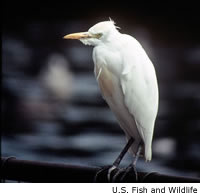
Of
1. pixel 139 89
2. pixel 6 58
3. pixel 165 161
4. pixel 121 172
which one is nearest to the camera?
pixel 121 172

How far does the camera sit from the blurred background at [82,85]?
2.35 meters

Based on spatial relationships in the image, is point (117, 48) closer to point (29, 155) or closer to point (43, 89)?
point (43, 89)

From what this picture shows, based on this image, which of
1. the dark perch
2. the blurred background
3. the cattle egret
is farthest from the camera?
the blurred background

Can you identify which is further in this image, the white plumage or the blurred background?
the blurred background

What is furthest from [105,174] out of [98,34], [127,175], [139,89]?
[98,34]

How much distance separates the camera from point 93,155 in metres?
2.53

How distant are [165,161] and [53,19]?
3.19 ft

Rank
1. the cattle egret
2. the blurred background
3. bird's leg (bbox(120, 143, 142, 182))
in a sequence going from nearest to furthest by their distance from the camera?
bird's leg (bbox(120, 143, 142, 182))
the cattle egret
the blurred background

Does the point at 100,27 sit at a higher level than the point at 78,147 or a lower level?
higher

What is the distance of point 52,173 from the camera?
1365 millimetres

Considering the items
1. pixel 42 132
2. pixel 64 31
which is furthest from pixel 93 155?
pixel 64 31

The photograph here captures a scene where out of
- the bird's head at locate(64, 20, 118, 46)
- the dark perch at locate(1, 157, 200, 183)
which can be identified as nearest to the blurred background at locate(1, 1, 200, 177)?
the bird's head at locate(64, 20, 118, 46)

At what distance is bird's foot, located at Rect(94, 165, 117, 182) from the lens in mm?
1379

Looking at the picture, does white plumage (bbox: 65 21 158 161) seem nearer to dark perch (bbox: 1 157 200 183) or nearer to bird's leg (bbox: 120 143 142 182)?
bird's leg (bbox: 120 143 142 182)
